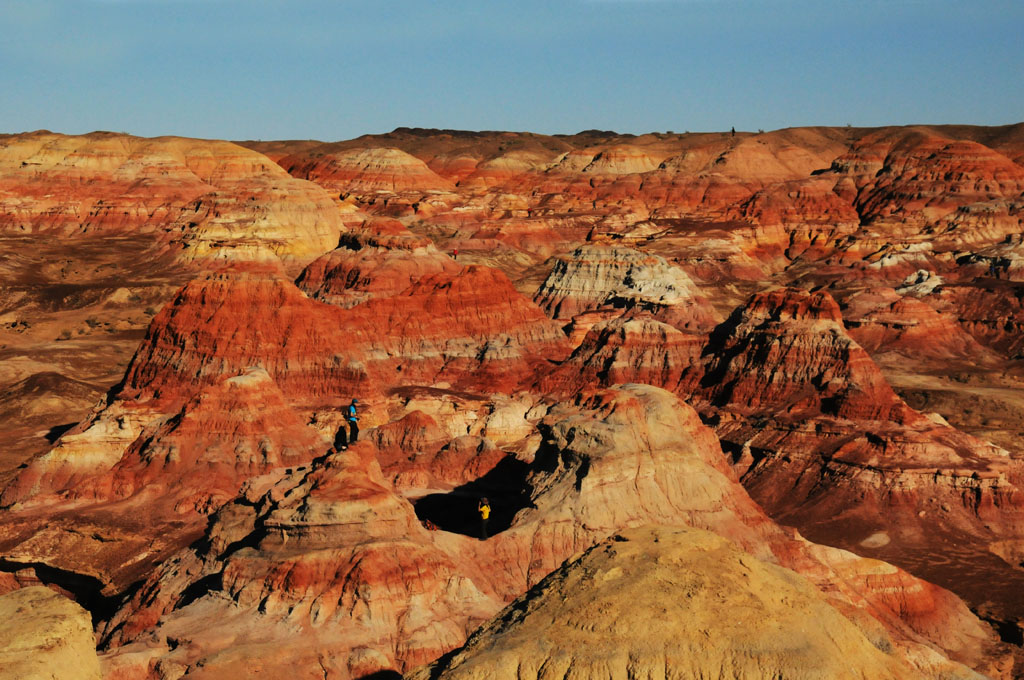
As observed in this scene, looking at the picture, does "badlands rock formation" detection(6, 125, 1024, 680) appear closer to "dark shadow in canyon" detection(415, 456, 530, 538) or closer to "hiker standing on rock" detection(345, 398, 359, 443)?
"dark shadow in canyon" detection(415, 456, 530, 538)

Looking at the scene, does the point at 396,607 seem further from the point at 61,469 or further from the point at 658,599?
the point at 61,469

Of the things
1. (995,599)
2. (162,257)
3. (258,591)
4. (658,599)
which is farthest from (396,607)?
(162,257)

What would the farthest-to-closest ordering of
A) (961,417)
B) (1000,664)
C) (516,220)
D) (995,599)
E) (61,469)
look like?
1. (516,220)
2. (961,417)
3. (61,469)
4. (995,599)
5. (1000,664)

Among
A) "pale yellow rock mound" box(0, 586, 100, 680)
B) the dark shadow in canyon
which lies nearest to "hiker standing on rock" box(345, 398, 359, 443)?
the dark shadow in canyon

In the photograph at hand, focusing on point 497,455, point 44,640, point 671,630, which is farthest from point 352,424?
point 671,630

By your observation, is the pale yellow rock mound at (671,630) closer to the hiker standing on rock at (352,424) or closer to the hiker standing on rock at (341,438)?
the hiker standing on rock at (341,438)
